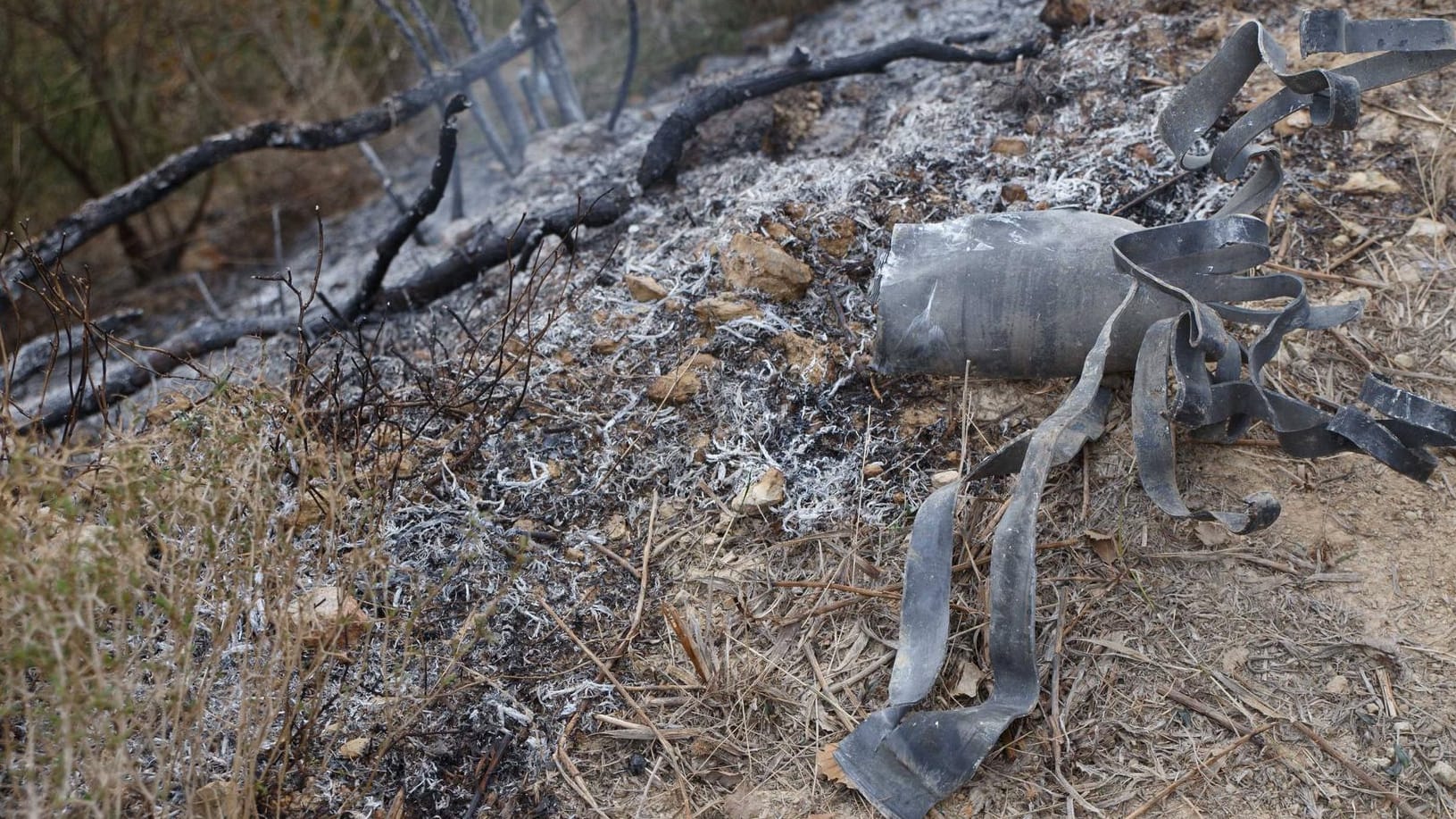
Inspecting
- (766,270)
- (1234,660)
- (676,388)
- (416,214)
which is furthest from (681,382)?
(1234,660)

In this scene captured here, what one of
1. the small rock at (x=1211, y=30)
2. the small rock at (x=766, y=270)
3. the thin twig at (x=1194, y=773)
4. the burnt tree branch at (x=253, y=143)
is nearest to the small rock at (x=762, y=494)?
the small rock at (x=766, y=270)

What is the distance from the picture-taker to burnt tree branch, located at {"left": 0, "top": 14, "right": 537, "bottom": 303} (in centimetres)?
383

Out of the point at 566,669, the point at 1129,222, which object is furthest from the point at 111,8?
the point at 1129,222

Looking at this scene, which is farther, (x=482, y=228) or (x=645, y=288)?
(x=482, y=228)

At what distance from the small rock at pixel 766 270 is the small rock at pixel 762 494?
24.1 inches

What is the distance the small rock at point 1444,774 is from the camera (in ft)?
5.89

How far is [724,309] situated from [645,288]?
0.33 metres

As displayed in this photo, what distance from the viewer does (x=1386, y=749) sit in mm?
1852

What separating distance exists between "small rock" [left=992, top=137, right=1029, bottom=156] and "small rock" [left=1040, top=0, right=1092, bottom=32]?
2.79ft

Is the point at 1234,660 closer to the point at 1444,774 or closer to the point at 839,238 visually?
the point at 1444,774

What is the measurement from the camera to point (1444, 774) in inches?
70.9

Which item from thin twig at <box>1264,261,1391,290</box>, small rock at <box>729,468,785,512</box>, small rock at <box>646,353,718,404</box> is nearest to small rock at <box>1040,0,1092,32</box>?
thin twig at <box>1264,261,1391,290</box>

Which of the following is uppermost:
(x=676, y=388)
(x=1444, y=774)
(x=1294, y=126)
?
(x=676, y=388)

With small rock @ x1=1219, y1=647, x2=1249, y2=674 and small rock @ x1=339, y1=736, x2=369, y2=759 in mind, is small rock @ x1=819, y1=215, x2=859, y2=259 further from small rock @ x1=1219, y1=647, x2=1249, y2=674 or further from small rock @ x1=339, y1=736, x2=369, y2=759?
small rock @ x1=339, y1=736, x2=369, y2=759
